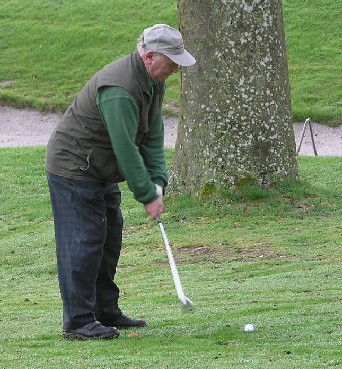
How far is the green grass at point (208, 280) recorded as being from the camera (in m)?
6.26

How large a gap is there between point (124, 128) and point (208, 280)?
3914 mm

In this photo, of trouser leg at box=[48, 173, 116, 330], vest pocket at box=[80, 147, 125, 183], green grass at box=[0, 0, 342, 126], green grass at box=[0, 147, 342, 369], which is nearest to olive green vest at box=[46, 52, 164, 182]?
vest pocket at box=[80, 147, 125, 183]

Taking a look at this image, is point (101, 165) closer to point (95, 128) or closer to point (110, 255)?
A: point (95, 128)

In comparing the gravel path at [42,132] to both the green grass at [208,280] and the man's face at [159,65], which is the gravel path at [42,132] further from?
the man's face at [159,65]

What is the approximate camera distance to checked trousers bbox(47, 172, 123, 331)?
6.79 metres

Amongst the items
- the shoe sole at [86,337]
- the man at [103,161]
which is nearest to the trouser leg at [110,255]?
the man at [103,161]

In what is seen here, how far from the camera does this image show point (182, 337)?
6746 mm

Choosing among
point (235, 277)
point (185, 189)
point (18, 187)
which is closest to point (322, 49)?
point (18, 187)

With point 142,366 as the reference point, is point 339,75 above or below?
below

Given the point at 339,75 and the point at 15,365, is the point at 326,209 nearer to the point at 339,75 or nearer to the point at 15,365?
the point at 15,365

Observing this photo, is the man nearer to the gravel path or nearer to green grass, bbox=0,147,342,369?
green grass, bbox=0,147,342,369

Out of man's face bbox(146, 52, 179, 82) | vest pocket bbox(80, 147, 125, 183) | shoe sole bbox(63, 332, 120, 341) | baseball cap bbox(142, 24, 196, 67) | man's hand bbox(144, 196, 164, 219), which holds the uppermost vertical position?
baseball cap bbox(142, 24, 196, 67)

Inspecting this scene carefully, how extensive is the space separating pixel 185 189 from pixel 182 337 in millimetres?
7339

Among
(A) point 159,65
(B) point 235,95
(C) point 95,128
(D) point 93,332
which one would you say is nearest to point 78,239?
(D) point 93,332
